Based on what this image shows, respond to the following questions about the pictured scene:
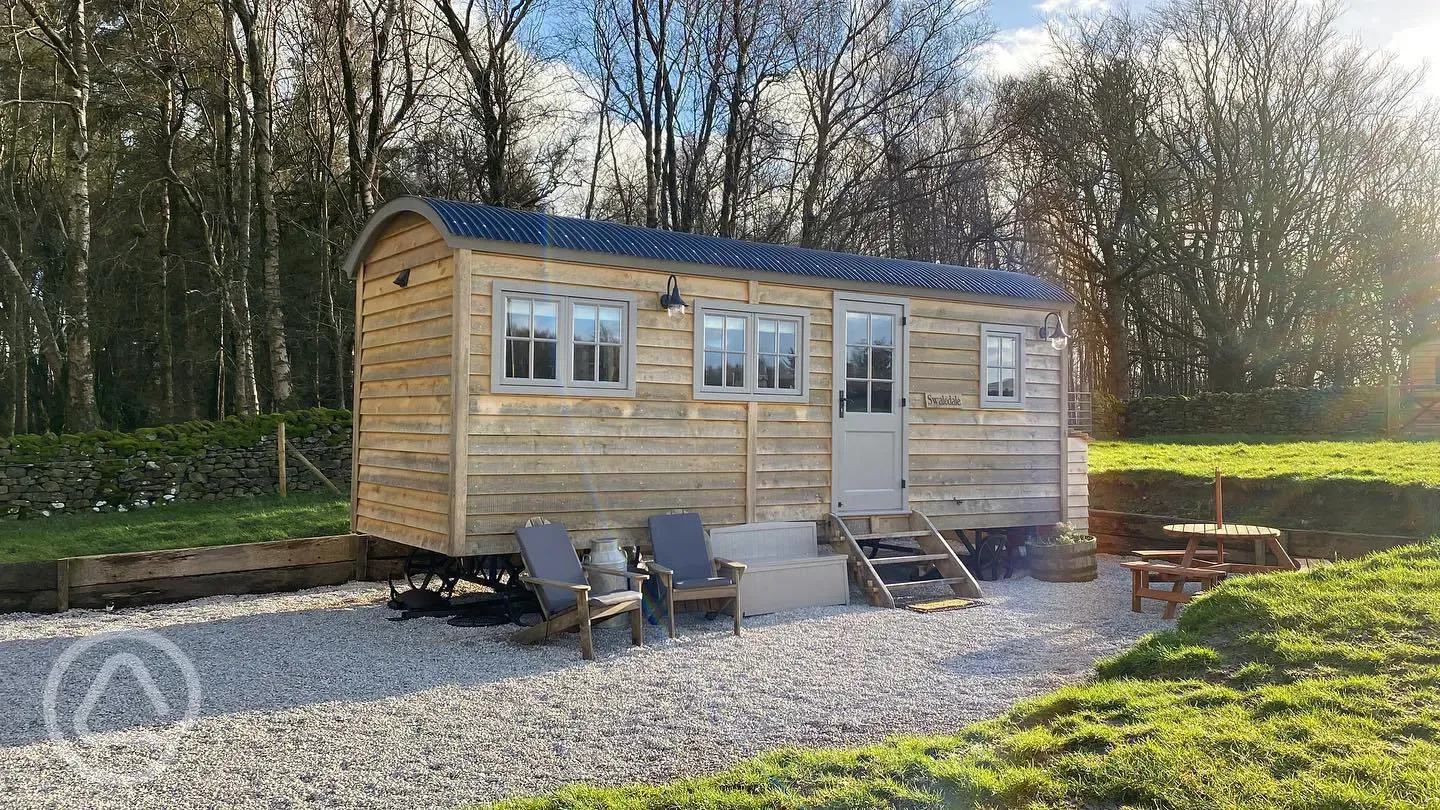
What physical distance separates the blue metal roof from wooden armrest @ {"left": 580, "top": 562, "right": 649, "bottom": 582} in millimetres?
2344

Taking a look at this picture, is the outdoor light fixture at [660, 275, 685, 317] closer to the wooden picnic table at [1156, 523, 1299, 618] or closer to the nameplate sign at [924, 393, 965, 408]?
the nameplate sign at [924, 393, 965, 408]

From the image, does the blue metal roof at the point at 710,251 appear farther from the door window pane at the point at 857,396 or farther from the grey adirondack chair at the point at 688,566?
the grey adirondack chair at the point at 688,566

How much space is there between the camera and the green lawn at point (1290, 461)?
10.7 metres

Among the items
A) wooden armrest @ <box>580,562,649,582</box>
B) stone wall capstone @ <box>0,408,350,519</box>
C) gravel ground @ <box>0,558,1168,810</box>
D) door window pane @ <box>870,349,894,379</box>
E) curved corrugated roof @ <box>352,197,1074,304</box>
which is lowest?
gravel ground @ <box>0,558,1168,810</box>

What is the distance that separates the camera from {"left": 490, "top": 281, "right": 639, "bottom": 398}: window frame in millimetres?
6996

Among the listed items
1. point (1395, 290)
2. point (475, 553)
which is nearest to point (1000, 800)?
point (475, 553)

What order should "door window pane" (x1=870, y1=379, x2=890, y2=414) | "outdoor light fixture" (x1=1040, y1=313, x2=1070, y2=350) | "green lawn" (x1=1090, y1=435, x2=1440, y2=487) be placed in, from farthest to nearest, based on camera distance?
"green lawn" (x1=1090, y1=435, x2=1440, y2=487) < "outdoor light fixture" (x1=1040, y1=313, x2=1070, y2=350) < "door window pane" (x1=870, y1=379, x2=890, y2=414)

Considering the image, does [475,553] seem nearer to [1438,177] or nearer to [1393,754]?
[1393,754]

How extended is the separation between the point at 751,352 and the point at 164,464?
789 centimetres

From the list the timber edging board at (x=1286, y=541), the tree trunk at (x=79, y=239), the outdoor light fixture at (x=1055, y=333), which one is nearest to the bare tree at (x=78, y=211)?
the tree trunk at (x=79, y=239)

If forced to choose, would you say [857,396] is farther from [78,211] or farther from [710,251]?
[78,211]

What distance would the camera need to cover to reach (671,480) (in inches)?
309

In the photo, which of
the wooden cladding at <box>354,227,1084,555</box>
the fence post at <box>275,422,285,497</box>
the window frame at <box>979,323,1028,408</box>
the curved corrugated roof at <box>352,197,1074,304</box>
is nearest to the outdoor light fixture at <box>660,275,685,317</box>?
the wooden cladding at <box>354,227,1084,555</box>

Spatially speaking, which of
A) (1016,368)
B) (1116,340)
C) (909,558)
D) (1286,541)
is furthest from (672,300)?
(1116,340)
